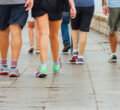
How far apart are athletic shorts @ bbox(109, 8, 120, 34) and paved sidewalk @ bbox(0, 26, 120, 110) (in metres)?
0.64

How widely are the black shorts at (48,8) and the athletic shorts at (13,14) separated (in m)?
0.16

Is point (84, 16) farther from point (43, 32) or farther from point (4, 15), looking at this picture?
point (4, 15)

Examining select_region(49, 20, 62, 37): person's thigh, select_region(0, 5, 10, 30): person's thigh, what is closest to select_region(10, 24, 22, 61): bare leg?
select_region(0, 5, 10, 30): person's thigh

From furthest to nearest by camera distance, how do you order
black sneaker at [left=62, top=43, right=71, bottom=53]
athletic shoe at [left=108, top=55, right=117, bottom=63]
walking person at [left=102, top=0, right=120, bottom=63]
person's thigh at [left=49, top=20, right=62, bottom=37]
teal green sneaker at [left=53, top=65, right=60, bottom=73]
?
1. black sneaker at [left=62, top=43, right=71, bottom=53]
2. athletic shoe at [left=108, top=55, right=117, bottom=63]
3. walking person at [left=102, top=0, right=120, bottom=63]
4. teal green sneaker at [left=53, top=65, right=60, bottom=73]
5. person's thigh at [left=49, top=20, right=62, bottom=37]

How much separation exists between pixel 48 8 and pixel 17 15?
1.45 feet

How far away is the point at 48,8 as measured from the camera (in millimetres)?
7094

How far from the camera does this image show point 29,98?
5535mm

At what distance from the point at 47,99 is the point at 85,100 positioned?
1.35ft

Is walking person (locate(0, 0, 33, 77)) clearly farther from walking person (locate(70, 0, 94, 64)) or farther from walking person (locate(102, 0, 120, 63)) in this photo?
walking person (locate(102, 0, 120, 63))

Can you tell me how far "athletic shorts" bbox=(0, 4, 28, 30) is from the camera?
23.1 feet

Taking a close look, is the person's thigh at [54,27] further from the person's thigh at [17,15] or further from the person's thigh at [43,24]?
the person's thigh at [17,15]

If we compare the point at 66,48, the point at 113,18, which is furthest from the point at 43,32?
the point at 66,48

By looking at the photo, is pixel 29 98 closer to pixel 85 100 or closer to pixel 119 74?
pixel 85 100

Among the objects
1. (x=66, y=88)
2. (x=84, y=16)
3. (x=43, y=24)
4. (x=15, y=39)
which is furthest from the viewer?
(x=84, y=16)
